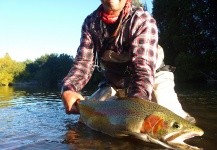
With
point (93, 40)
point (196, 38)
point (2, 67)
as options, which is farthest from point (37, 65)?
point (93, 40)

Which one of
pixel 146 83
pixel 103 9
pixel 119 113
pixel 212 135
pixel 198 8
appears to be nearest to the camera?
pixel 119 113

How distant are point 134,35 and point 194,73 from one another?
2329 cm

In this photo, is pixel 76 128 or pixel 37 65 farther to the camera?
pixel 37 65

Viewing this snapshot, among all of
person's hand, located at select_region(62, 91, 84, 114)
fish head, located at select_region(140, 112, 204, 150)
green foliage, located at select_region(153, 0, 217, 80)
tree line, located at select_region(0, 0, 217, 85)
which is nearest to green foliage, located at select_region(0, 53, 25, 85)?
tree line, located at select_region(0, 0, 217, 85)

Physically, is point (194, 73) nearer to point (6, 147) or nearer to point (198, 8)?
point (198, 8)

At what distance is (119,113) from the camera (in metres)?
2.50

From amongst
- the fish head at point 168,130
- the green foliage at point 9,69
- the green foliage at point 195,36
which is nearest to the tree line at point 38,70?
the green foliage at point 9,69

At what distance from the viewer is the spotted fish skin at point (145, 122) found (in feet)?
7.24

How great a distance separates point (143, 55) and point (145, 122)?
1.11 metres

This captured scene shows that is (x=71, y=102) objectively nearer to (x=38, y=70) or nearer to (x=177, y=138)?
(x=177, y=138)

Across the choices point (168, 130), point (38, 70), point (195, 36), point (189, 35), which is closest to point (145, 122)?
point (168, 130)

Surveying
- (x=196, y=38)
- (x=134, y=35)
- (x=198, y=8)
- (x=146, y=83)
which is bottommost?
(x=146, y=83)

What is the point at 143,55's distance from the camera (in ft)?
10.4

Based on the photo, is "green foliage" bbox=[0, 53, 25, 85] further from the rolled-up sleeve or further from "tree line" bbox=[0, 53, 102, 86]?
the rolled-up sleeve
